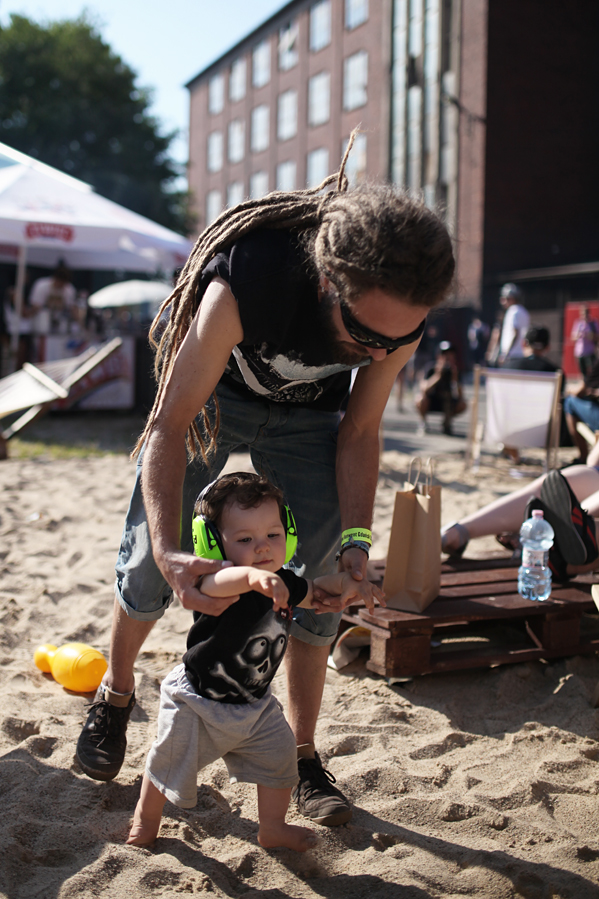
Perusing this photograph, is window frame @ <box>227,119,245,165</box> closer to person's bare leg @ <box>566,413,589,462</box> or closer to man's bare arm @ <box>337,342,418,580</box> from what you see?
person's bare leg @ <box>566,413,589,462</box>

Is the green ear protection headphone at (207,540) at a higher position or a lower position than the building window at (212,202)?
lower

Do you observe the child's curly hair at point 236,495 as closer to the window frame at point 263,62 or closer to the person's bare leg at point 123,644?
the person's bare leg at point 123,644

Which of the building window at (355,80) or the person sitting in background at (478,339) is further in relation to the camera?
the building window at (355,80)

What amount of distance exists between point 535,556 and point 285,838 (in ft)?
5.99

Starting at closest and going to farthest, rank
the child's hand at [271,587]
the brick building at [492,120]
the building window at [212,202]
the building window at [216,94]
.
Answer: the child's hand at [271,587], the brick building at [492,120], the building window at [216,94], the building window at [212,202]

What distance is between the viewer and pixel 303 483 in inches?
85.9

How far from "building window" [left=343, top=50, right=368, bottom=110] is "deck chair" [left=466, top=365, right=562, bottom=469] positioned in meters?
24.6

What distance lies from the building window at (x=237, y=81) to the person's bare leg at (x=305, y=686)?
39.0 metres

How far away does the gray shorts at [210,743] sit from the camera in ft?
5.88

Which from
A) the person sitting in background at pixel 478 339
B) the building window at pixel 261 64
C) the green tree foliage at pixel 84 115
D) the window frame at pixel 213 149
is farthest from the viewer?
the window frame at pixel 213 149

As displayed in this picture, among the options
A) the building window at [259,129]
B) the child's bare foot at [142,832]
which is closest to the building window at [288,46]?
the building window at [259,129]

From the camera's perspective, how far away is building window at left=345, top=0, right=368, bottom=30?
2794 centimetres

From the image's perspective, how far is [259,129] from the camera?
35.4 meters

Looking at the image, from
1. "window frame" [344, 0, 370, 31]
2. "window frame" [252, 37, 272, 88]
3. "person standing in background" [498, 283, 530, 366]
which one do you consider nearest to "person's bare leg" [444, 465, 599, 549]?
"person standing in background" [498, 283, 530, 366]
